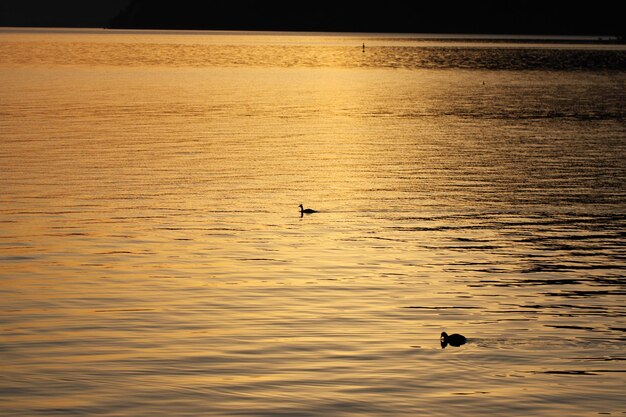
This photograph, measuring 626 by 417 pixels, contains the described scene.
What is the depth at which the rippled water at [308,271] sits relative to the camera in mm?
22406

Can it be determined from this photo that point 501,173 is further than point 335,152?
No

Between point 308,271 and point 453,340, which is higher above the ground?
point 308,271

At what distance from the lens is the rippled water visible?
2241 cm

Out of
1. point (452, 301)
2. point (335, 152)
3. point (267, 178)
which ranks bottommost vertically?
point (452, 301)

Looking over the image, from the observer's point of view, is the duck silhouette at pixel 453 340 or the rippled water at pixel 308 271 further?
the duck silhouette at pixel 453 340

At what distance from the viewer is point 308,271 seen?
106 ft

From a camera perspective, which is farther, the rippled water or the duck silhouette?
the duck silhouette

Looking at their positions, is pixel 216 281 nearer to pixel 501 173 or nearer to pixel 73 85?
pixel 501 173

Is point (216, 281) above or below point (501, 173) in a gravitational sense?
below

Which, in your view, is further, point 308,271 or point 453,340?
point 308,271

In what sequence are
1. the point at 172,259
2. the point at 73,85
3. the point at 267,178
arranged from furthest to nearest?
1. the point at 73,85
2. the point at 267,178
3. the point at 172,259

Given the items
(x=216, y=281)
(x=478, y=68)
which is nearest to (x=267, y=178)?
(x=216, y=281)

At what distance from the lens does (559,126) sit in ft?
264

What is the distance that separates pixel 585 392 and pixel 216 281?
11640mm
